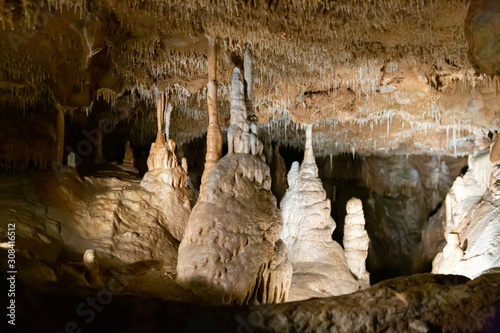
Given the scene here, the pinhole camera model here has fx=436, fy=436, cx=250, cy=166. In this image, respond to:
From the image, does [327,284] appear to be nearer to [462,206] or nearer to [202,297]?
[202,297]

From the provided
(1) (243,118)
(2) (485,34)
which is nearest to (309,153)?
(1) (243,118)

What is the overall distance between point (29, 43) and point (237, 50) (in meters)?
3.75

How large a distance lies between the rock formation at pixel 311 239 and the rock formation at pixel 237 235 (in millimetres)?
3200

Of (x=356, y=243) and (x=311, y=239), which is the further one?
(x=356, y=243)

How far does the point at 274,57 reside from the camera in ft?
29.2

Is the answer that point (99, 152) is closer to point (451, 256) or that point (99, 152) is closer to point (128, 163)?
point (128, 163)

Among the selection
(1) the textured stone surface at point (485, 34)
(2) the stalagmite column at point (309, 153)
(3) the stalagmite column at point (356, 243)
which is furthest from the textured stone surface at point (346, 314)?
(2) the stalagmite column at point (309, 153)

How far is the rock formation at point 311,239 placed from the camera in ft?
35.7

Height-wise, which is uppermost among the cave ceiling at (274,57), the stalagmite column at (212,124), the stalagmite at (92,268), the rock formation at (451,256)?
the cave ceiling at (274,57)

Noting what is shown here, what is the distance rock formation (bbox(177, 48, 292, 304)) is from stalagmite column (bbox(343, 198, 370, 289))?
17.5 ft

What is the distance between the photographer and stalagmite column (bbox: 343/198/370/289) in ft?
40.6

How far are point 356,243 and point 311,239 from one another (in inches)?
60.4

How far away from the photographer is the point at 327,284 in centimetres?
1083

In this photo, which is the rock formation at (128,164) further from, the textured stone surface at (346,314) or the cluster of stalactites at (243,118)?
the textured stone surface at (346,314)
